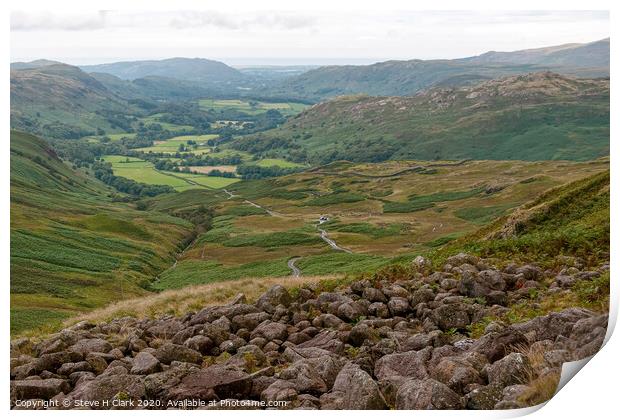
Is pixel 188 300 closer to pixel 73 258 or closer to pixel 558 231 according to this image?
pixel 558 231

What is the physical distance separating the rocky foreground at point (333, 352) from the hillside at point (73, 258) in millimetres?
10775

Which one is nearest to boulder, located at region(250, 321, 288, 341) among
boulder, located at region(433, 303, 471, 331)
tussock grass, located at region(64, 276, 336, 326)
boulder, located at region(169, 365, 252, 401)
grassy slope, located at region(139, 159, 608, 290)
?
boulder, located at region(169, 365, 252, 401)

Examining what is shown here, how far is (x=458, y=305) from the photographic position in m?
18.0

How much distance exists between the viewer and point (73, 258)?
56594 millimetres

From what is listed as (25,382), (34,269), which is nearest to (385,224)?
(34,269)

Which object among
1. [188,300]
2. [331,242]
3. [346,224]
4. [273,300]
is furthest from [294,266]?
[273,300]

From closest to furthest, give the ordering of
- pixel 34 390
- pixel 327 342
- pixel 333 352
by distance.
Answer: pixel 34 390, pixel 333 352, pixel 327 342

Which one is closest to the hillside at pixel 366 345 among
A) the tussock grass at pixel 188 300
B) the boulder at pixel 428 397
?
the boulder at pixel 428 397

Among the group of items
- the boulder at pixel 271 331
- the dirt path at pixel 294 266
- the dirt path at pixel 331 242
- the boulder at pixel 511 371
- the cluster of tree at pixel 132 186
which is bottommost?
the cluster of tree at pixel 132 186

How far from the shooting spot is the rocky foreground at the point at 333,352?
13.2 m

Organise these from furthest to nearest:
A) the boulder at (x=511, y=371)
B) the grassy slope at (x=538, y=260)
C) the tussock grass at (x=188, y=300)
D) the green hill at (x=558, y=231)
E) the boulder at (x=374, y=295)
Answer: the tussock grass at (x=188, y=300) < the green hill at (x=558, y=231) < the boulder at (x=374, y=295) < the grassy slope at (x=538, y=260) < the boulder at (x=511, y=371)

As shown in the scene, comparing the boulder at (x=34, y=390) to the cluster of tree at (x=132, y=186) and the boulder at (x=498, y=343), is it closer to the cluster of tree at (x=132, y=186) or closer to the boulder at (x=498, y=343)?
the boulder at (x=498, y=343)

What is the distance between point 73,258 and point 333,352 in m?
47.2

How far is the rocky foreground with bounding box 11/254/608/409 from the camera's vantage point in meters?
13.2
